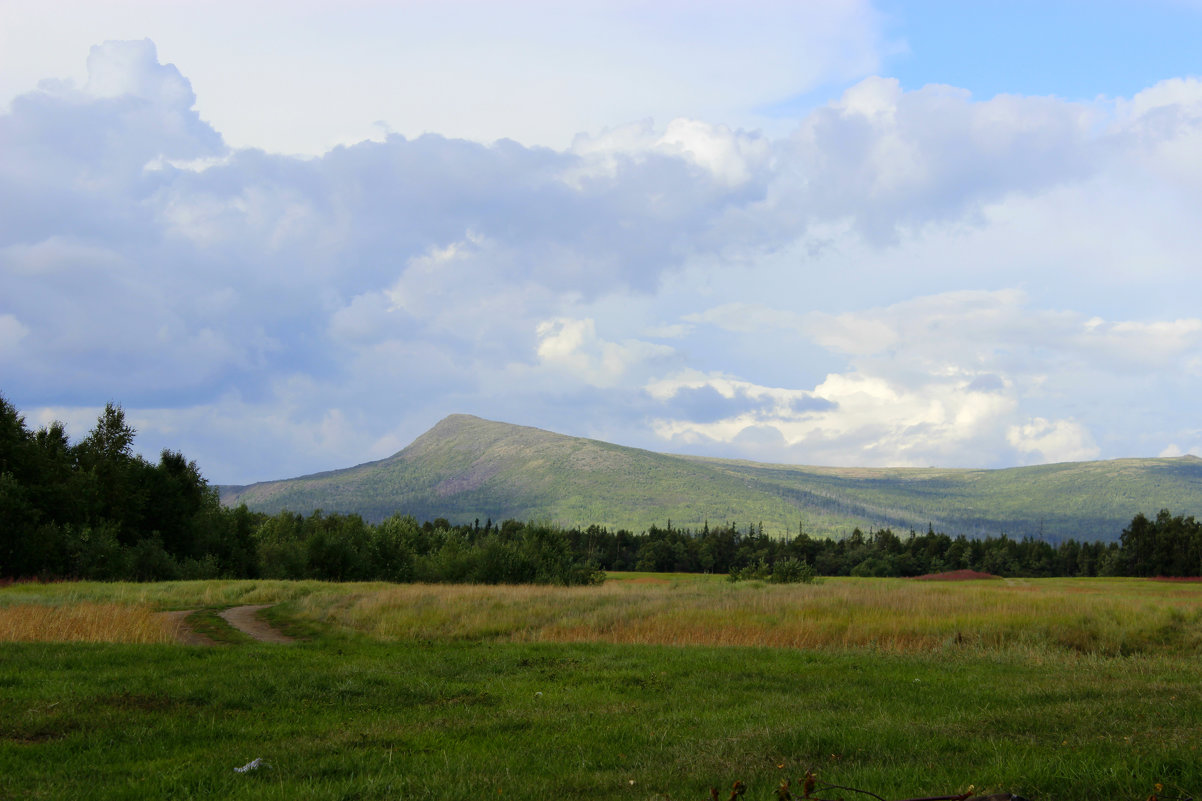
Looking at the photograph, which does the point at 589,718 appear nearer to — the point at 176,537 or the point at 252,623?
the point at 252,623

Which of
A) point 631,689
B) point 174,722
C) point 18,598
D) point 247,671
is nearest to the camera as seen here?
point 174,722

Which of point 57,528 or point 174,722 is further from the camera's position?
point 57,528

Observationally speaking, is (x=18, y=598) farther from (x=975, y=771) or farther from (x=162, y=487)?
(x=162, y=487)

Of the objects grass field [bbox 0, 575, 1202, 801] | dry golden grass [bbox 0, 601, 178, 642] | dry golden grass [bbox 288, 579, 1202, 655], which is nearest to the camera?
grass field [bbox 0, 575, 1202, 801]

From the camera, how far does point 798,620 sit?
24188 mm

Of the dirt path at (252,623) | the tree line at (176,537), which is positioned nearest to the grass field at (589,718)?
the dirt path at (252,623)

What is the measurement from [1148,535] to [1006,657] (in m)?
131

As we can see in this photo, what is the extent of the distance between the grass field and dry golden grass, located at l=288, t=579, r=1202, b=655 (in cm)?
43

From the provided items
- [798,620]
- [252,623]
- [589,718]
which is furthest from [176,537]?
[589,718]

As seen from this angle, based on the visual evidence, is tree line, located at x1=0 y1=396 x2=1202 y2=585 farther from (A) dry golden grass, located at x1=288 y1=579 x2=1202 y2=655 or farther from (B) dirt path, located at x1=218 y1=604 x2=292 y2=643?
(A) dry golden grass, located at x1=288 y1=579 x2=1202 y2=655

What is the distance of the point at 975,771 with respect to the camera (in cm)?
678

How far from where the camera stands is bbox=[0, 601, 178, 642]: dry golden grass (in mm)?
18047

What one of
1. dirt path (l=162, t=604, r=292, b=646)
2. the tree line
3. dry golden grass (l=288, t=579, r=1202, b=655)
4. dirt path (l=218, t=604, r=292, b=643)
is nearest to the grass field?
dry golden grass (l=288, t=579, r=1202, b=655)

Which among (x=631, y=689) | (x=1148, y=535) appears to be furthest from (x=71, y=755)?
(x=1148, y=535)
